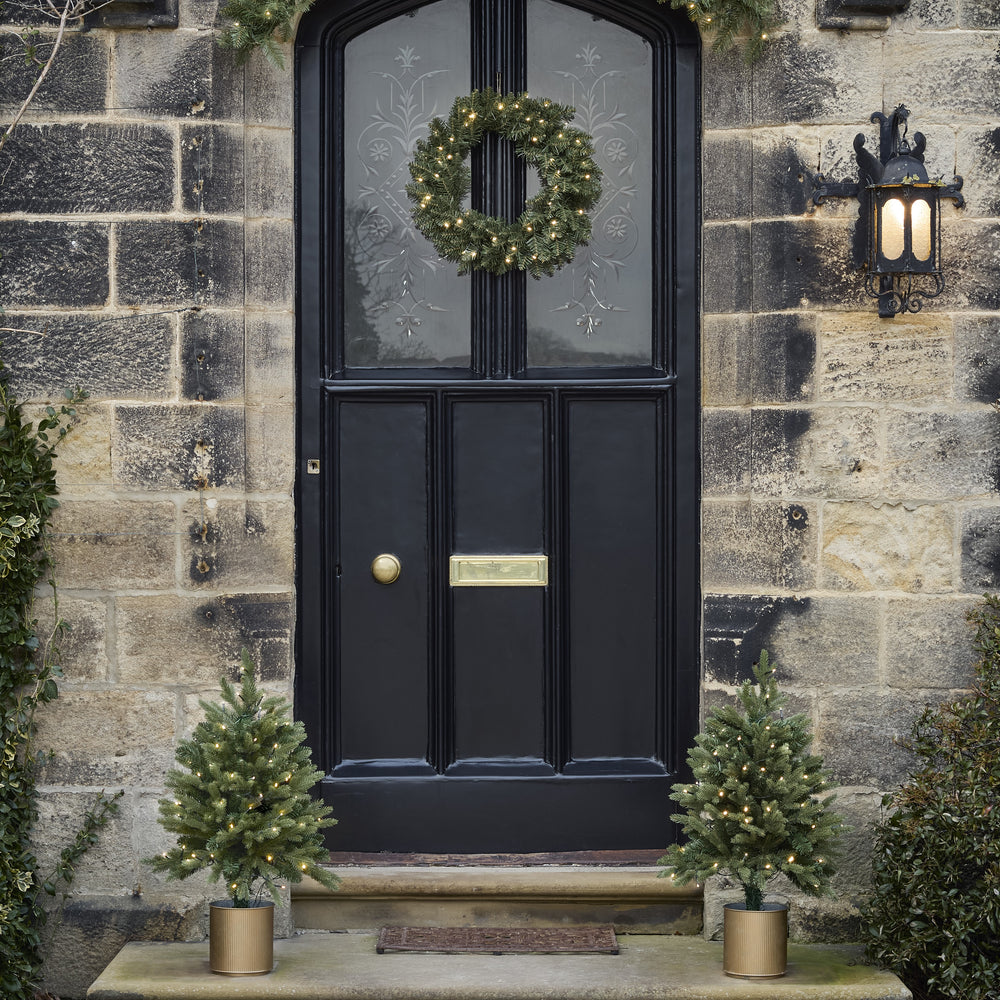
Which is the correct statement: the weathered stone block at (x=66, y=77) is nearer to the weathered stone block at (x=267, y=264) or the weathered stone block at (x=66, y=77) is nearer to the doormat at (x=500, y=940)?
the weathered stone block at (x=267, y=264)

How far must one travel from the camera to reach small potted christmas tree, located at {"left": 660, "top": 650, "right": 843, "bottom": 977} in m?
3.79

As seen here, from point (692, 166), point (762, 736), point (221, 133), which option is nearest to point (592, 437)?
point (692, 166)

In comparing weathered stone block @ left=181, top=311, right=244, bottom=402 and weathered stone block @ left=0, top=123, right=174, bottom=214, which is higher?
weathered stone block @ left=0, top=123, right=174, bottom=214

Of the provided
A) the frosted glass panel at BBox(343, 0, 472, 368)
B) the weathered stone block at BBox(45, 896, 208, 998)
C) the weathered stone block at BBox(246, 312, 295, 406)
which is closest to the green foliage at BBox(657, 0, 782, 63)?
the frosted glass panel at BBox(343, 0, 472, 368)

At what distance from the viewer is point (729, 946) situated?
3.95 m

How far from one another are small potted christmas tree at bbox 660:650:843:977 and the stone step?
48 centimetres

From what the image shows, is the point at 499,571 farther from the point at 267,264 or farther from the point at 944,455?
the point at 944,455

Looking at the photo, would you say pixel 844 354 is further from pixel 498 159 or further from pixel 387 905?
pixel 387 905

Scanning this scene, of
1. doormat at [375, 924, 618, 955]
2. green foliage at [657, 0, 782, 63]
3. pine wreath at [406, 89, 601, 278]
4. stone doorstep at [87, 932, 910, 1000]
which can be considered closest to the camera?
stone doorstep at [87, 932, 910, 1000]

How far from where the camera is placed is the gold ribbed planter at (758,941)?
388 cm

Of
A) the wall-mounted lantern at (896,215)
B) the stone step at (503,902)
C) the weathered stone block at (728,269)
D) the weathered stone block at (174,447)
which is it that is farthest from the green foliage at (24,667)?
the wall-mounted lantern at (896,215)

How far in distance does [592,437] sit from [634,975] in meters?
1.92

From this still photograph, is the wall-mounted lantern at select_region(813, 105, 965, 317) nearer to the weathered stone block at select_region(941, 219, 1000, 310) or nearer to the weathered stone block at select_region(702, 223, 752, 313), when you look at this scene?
the weathered stone block at select_region(941, 219, 1000, 310)

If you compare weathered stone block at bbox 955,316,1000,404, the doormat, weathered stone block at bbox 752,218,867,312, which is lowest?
the doormat
